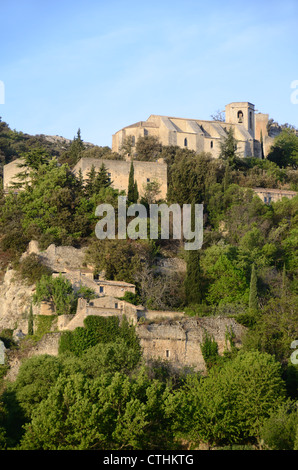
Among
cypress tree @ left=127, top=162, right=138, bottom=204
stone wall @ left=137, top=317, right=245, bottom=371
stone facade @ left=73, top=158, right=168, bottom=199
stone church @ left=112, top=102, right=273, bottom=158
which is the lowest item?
stone wall @ left=137, top=317, right=245, bottom=371

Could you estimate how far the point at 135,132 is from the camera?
6294 centimetres

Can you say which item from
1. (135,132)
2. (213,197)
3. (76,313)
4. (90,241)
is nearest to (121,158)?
(135,132)

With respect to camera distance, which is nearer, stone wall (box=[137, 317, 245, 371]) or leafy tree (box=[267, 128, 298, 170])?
stone wall (box=[137, 317, 245, 371])

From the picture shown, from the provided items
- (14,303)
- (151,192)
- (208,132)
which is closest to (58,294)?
(14,303)

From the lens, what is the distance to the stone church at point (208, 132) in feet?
206

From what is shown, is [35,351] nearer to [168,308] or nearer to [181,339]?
[181,339]

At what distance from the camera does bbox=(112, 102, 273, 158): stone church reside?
6288 centimetres

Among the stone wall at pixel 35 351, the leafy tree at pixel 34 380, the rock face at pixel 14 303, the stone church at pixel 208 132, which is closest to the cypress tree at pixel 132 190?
the rock face at pixel 14 303

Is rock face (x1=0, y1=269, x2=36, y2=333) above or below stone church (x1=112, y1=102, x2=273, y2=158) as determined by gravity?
below

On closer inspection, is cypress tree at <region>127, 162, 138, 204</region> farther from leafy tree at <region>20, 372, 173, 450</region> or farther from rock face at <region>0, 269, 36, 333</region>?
leafy tree at <region>20, 372, 173, 450</region>

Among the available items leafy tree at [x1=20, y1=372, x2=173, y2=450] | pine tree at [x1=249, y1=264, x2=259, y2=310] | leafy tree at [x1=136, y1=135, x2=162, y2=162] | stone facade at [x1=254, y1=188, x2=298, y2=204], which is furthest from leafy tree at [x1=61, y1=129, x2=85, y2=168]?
leafy tree at [x1=20, y1=372, x2=173, y2=450]

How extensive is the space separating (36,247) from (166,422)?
53.2 ft
